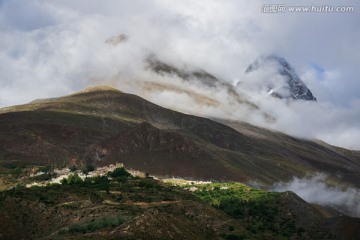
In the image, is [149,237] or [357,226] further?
[357,226]

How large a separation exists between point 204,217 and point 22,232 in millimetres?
30243

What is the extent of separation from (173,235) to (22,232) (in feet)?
55.4

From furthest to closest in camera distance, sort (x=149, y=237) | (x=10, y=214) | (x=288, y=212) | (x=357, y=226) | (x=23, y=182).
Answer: (x=23, y=182), (x=288, y=212), (x=357, y=226), (x=10, y=214), (x=149, y=237)

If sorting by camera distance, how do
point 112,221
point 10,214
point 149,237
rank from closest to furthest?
1. point 149,237
2. point 112,221
3. point 10,214

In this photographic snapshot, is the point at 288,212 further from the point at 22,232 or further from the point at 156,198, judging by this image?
the point at 22,232

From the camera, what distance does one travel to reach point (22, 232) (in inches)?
2734

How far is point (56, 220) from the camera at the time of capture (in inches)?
2886

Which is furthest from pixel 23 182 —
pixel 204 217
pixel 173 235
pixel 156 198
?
pixel 173 235

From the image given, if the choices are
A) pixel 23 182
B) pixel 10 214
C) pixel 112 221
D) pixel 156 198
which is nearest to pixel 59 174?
pixel 23 182

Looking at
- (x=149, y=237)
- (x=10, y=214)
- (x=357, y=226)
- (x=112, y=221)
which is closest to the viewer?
(x=149, y=237)

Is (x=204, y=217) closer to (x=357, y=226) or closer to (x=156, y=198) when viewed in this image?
(x=156, y=198)

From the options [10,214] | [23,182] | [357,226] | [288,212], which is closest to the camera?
[10,214]

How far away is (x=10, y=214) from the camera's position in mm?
73125

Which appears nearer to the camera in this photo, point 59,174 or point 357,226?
point 357,226
